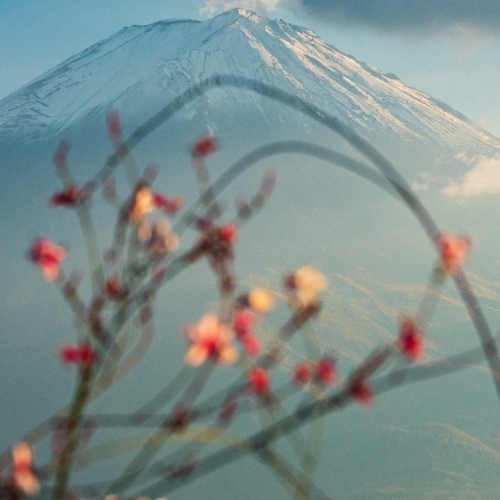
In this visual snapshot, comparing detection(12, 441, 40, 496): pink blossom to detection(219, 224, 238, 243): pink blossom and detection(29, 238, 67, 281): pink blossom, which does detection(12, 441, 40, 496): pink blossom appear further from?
detection(219, 224, 238, 243): pink blossom

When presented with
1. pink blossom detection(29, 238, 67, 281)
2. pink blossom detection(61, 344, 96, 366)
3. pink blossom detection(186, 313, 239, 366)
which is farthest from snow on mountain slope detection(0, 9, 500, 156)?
pink blossom detection(186, 313, 239, 366)

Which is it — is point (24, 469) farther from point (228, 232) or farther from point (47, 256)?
point (228, 232)

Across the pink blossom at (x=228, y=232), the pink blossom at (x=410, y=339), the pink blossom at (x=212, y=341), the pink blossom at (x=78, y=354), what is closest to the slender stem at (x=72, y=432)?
the pink blossom at (x=78, y=354)

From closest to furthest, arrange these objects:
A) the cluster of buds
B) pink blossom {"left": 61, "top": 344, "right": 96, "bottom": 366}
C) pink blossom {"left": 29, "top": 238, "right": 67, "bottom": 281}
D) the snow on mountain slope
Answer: the cluster of buds → pink blossom {"left": 61, "top": 344, "right": 96, "bottom": 366} → pink blossom {"left": 29, "top": 238, "right": 67, "bottom": 281} → the snow on mountain slope

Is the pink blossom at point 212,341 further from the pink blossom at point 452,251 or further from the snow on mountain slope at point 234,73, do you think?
the snow on mountain slope at point 234,73

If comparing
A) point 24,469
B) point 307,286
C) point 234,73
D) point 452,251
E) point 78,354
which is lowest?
point 24,469

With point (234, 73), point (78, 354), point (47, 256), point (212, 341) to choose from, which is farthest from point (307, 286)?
point (234, 73)

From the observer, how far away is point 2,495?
3.49 ft

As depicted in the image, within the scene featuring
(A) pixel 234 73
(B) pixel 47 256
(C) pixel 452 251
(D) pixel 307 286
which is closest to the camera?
(D) pixel 307 286

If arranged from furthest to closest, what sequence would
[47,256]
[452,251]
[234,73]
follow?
[234,73] → [47,256] → [452,251]

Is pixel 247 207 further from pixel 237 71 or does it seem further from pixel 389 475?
pixel 237 71

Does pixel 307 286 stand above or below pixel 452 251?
below

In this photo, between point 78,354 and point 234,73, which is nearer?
point 78,354

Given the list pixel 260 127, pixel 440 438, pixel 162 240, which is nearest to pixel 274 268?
pixel 260 127
